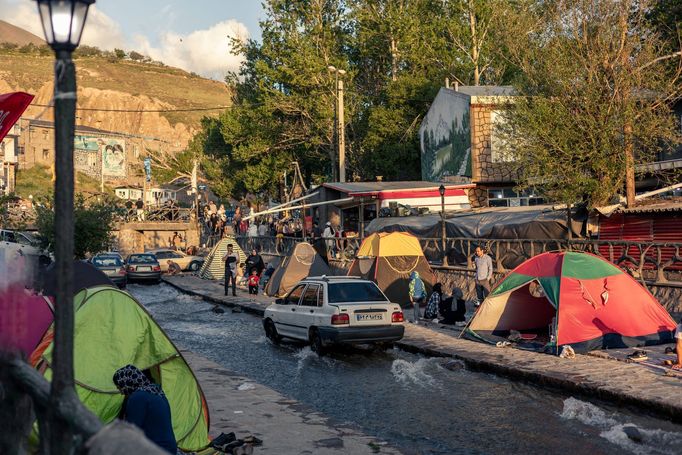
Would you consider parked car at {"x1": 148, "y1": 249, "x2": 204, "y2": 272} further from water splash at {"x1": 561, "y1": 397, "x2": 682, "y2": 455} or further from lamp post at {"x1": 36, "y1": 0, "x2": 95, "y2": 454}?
lamp post at {"x1": 36, "y1": 0, "x2": 95, "y2": 454}

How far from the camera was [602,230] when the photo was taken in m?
23.1

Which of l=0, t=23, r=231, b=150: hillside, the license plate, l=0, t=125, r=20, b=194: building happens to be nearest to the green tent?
the license plate

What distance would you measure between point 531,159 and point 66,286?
20721 millimetres

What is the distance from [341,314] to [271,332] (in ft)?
10.6

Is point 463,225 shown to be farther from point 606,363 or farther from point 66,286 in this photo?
point 66,286

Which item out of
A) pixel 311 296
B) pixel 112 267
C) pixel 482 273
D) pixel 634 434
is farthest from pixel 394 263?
pixel 112 267

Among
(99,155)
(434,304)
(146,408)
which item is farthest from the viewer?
(99,155)

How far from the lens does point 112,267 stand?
111 ft

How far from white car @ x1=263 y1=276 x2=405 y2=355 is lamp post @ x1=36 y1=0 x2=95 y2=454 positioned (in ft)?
36.8

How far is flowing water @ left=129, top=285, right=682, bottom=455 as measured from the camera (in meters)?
9.16

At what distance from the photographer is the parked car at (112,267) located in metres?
33.1

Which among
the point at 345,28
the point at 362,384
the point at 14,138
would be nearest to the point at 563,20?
the point at 362,384

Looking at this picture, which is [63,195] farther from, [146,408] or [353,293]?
[353,293]

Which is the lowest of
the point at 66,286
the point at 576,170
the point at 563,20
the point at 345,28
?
the point at 66,286
